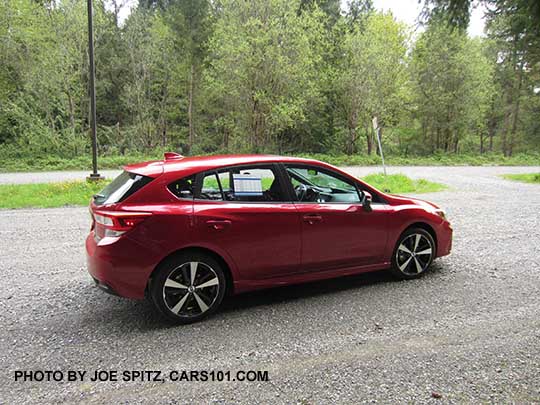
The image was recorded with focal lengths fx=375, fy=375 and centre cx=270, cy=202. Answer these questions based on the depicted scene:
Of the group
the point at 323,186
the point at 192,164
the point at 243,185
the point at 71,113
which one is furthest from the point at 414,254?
the point at 71,113

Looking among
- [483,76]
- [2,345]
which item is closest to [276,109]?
[483,76]

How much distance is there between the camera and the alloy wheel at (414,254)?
14.8ft

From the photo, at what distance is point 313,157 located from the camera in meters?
25.2

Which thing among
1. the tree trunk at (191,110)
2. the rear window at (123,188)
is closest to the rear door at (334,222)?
the rear window at (123,188)

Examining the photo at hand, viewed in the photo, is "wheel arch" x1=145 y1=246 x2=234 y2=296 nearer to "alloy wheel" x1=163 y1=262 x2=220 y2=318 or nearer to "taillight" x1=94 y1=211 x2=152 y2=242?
"alloy wheel" x1=163 y1=262 x2=220 y2=318

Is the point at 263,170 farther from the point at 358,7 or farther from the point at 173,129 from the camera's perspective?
the point at 358,7

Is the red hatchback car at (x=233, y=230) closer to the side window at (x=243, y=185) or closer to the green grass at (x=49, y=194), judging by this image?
the side window at (x=243, y=185)

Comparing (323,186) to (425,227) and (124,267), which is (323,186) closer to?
(425,227)

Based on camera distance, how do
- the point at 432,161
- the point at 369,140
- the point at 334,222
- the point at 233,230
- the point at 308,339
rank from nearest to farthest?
the point at 308,339
the point at 233,230
the point at 334,222
the point at 432,161
the point at 369,140

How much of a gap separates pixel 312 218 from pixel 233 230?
→ 0.87 meters

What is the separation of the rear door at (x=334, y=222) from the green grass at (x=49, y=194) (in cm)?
768

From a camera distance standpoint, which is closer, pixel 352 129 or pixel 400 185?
pixel 400 185

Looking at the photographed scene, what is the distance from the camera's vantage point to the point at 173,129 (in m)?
29.0

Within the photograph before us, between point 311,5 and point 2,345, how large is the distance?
27.7m
